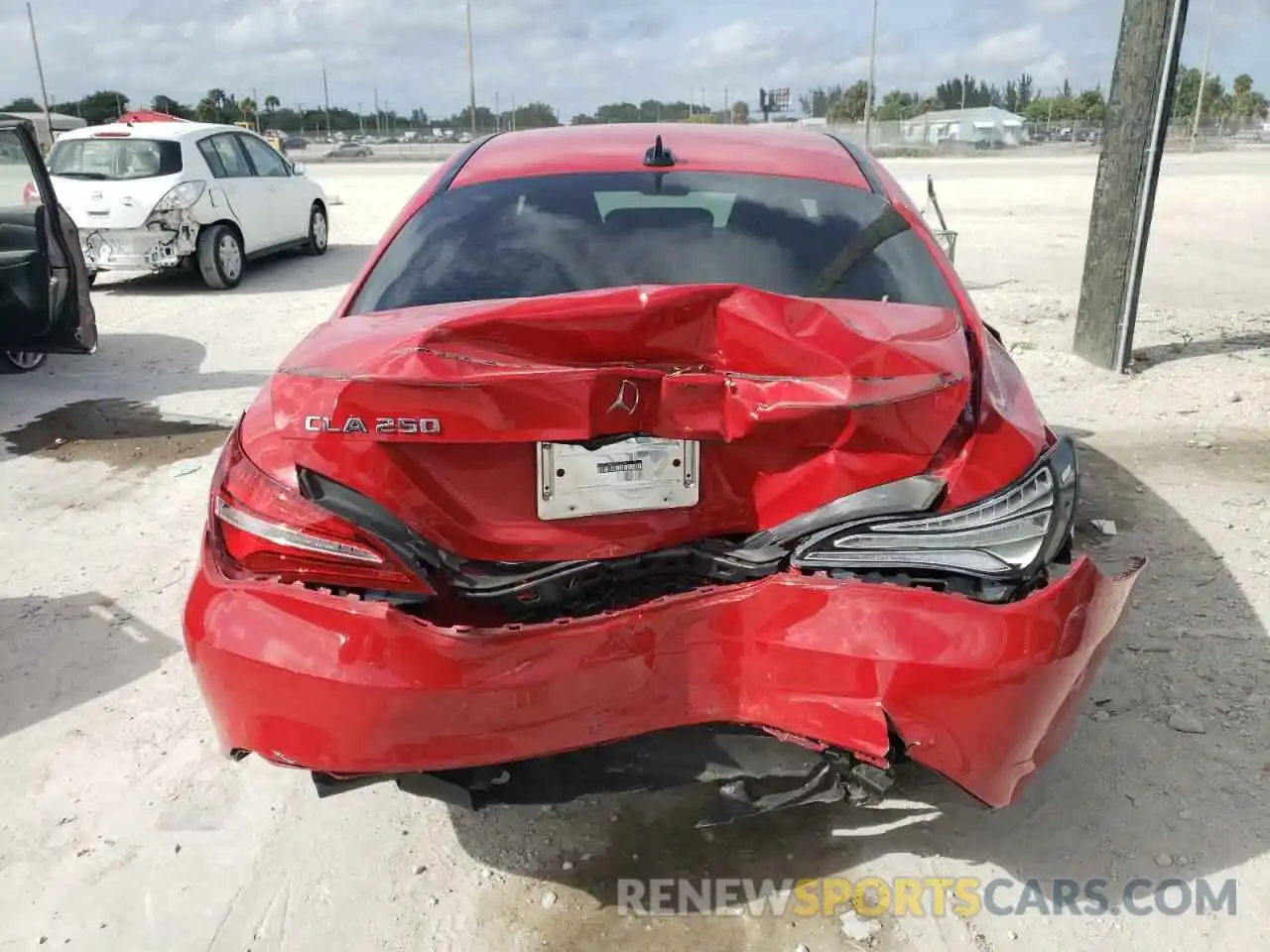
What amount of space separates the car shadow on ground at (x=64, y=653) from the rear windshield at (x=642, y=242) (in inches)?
64.0

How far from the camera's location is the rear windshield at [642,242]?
271 cm

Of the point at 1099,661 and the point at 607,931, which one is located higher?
the point at 1099,661

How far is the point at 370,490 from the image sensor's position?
2049mm

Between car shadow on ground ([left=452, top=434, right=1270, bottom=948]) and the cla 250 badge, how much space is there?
0.95 m

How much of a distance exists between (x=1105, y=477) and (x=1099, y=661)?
10.1 ft

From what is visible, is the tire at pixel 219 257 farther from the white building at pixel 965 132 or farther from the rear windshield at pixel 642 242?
the white building at pixel 965 132

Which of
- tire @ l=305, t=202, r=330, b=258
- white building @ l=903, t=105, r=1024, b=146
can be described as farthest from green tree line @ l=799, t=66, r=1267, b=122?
tire @ l=305, t=202, r=330, b=258

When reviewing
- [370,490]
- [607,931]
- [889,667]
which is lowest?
[607,931]

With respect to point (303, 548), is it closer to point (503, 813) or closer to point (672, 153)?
point (503, 813)

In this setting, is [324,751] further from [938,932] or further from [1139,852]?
[1139,852]

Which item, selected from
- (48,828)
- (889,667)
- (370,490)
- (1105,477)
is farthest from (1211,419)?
(48,828)

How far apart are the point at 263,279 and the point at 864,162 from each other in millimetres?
9482

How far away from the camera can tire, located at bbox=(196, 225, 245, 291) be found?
404 inches

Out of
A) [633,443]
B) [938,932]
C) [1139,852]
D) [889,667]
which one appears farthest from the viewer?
[1139,852]
